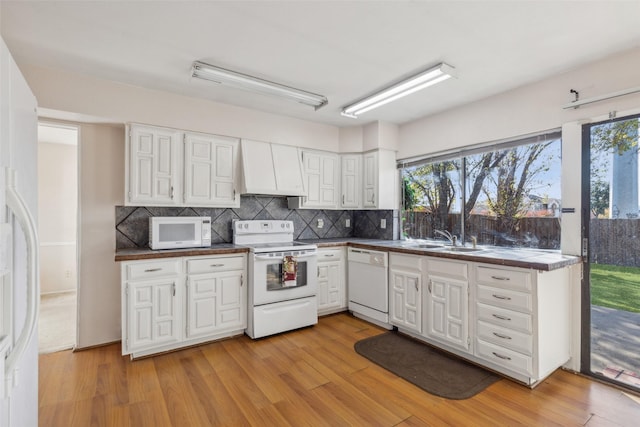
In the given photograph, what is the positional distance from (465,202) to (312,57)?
2.36 metres

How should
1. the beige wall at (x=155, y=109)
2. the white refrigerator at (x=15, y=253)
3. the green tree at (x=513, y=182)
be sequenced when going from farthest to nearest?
the green tree at (x=513, y=182), the beige wall at (x=155, y=109), the white refrigerator at (x=15, y=253)

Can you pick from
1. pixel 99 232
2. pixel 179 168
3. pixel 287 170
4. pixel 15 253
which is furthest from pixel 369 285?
pixel 15 253

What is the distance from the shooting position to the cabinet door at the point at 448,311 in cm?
268

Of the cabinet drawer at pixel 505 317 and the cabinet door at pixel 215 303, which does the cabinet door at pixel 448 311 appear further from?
the cabinet door at pixel 215 303

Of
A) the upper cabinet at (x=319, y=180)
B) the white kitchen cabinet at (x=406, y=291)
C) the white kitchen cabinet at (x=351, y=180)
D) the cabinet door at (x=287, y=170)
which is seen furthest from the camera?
the white kitchen cabinet at (x=351, y=180)

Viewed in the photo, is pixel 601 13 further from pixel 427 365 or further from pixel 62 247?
pixel 62 247

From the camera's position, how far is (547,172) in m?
2.88

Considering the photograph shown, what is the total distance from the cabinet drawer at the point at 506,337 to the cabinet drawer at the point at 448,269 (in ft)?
1.36

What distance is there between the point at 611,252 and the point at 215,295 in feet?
11.3

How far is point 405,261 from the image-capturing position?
3221mm

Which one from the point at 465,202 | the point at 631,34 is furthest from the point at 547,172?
the point at 631,34

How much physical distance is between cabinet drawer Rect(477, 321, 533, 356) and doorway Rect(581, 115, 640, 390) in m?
0.64

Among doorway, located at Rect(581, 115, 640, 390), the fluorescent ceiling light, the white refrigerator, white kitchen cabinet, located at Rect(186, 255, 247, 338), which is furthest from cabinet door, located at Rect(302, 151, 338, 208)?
the white refrigerator

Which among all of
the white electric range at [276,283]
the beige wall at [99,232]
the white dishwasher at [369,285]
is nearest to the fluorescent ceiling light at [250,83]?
the beige wall at [99,232]
